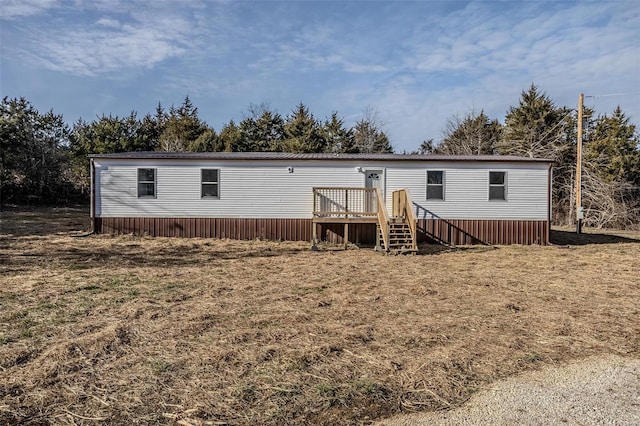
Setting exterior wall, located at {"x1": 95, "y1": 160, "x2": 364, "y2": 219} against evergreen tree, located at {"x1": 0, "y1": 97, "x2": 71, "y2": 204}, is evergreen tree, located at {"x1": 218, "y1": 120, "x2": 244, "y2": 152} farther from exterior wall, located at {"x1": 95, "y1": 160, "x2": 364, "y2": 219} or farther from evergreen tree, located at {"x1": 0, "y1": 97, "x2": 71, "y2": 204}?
exterior wall, located at {"x1": 95, "y1": 160, "x2": 364, "y2": 219}

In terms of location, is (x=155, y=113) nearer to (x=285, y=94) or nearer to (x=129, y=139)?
(x=129, y=139)

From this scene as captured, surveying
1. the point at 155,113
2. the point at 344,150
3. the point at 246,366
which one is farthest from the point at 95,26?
the point at 155,113

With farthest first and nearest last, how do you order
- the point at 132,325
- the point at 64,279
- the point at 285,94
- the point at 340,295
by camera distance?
the point at 285,94 → the point at 64,279 → the point at 340,295 → the point at 132,325

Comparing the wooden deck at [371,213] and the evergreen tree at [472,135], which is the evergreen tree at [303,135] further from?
the wooden deck at [371,213]

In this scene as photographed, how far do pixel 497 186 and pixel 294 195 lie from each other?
688cm

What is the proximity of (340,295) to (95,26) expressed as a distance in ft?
42.0

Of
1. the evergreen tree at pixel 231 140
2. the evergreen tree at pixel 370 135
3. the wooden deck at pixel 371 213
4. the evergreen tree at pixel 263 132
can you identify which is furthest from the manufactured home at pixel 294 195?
the evergreen tree at pixel 370 135

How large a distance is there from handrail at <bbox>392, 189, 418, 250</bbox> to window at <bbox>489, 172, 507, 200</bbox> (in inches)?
Result: 125

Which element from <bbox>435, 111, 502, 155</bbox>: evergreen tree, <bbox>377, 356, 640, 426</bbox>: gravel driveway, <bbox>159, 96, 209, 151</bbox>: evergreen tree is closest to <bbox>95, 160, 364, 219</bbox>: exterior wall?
<bbox>377, 356, 640, 426</bbox>: gravel driveway

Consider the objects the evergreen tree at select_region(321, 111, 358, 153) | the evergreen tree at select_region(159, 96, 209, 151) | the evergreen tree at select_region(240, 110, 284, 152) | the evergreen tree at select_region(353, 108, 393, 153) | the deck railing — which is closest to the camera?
the deck railing

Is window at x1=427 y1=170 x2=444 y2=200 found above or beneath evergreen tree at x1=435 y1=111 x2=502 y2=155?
beneath

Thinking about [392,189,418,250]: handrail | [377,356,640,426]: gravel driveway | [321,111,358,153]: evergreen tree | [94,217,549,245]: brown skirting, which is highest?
[321,111,358,153]: evergreen tree

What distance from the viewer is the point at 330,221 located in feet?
39.6

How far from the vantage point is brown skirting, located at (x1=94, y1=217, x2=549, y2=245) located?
523 inches
